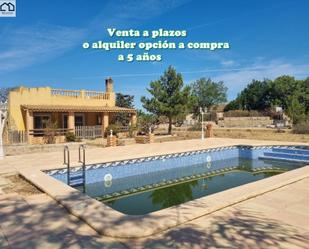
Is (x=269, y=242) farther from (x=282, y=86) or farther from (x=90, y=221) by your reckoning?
(x=282, y=86)

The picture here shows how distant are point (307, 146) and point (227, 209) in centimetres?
1271

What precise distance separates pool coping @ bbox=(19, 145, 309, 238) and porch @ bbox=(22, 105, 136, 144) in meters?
12.3

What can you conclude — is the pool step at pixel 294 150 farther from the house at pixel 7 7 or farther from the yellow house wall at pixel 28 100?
the yellow house wall at pixel 28 100

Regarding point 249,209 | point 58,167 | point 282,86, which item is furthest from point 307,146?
point 282,86

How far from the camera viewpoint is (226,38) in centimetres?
2009

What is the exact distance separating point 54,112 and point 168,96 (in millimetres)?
11319

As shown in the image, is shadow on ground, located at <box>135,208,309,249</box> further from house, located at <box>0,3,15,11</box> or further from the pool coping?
house, located at <box>0,3,15,11</box>

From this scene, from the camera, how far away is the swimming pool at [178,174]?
8680mm

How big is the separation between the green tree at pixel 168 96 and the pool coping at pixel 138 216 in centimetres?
2029

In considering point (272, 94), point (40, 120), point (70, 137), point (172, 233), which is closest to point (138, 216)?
point (172, 233)

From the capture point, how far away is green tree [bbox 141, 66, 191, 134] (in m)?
27.6

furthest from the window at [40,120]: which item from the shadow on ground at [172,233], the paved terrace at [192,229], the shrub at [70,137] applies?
the shadow on ground at [172,233]

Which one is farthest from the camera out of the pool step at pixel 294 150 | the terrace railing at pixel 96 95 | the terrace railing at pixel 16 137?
the terrace railing at pixel 96 95

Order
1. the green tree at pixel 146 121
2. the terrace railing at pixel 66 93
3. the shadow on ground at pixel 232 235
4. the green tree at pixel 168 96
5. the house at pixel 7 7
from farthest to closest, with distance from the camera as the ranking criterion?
1. the green tree at pixel 168 96
2. the green tree at pixel 146 121
3. the terrace railing at pixel 66 93
4. the house at pixel 7 7
5. the shadow on ground at pixel 232 235
